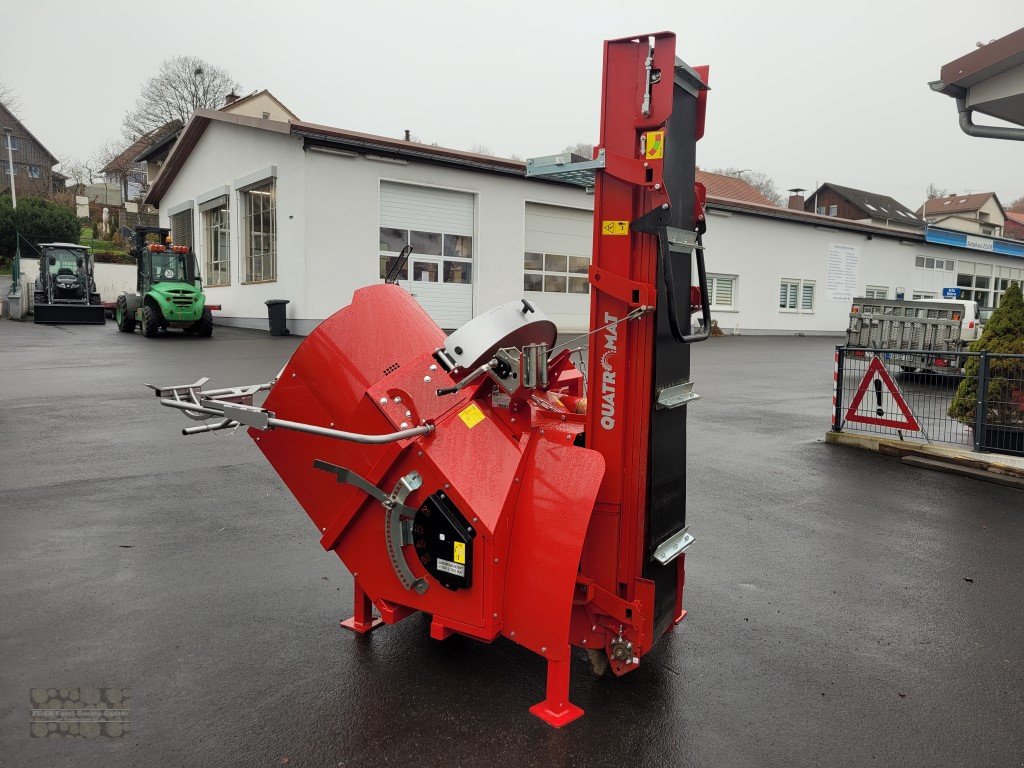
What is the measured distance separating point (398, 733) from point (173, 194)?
106 ft

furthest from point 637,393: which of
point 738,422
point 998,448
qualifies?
point 738,422

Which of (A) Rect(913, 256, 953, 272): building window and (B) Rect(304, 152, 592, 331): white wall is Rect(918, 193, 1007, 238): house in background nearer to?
(A) Rect(913, 256, 953, 272): building window

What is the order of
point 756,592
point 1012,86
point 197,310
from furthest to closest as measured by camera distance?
point 197,310, point 1012,86, point 756,592

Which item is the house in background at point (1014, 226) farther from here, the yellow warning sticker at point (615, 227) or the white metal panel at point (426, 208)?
the yellow warning sticker at point (615, 227)

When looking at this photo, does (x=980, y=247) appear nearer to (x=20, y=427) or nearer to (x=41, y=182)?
(x=20, y=427)

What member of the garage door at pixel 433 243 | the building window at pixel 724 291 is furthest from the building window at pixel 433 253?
the building window at pixel 724 291

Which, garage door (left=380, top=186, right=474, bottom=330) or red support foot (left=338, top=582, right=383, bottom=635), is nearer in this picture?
red support foot (left=338, top=582, right=383, bottom=635)

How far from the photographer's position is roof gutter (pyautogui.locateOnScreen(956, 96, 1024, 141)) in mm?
7492

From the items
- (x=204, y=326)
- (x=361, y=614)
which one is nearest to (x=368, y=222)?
(x=204, y=326)

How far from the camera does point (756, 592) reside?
422cm

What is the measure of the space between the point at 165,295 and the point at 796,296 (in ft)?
83.2

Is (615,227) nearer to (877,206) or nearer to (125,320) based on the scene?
(125,320)

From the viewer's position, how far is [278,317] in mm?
19953

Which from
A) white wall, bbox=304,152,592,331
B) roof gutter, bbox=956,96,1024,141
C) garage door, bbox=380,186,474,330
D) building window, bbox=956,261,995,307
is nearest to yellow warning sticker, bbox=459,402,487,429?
roof gutter, bbox=956,96,1024,141
